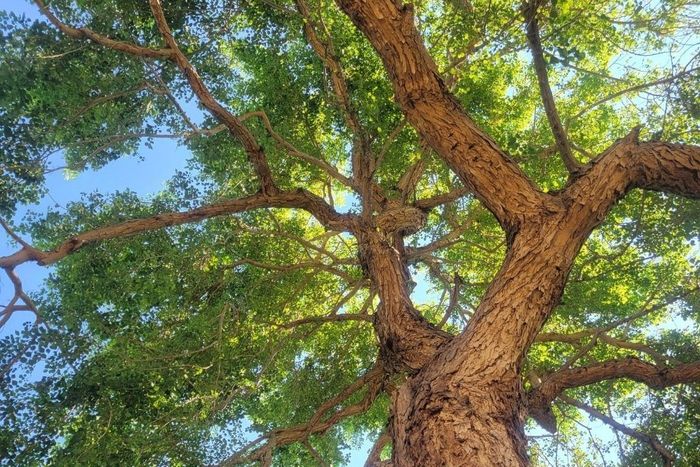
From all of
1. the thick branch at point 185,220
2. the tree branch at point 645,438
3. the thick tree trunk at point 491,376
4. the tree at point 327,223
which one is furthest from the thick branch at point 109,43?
the tree branch at point 645,438

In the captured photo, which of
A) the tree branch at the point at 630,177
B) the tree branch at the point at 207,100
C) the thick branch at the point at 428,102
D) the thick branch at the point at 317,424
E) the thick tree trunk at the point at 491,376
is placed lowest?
the thick tree trunk at the point at 491,376

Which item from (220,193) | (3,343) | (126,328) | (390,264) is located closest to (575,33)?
(390,264)

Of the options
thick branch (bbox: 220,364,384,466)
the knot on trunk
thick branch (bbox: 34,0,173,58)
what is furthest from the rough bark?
thick branch (bbox: 34,0,173,58)

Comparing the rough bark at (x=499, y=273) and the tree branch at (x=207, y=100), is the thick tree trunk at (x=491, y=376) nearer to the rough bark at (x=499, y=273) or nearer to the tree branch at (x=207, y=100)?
the rough bark at (x=499, y=273)

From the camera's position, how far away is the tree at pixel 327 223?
4383 millimetres

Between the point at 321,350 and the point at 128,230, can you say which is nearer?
the point at 128,230

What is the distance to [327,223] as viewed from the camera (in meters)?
6.67

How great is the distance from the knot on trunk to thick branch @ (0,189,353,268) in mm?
488

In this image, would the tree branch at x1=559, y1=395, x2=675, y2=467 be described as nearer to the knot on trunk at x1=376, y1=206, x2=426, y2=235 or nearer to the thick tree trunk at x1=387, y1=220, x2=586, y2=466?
the thick tree trunk at x1=387, y1=220, x2=586, y2=466

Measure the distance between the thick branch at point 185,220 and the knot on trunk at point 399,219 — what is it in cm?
49

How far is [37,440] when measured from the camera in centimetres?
680

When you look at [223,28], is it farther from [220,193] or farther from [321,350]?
[321,350]

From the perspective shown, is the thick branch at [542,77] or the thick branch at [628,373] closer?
the thick branch at [542,77]

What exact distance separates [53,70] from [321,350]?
5.61 metres
